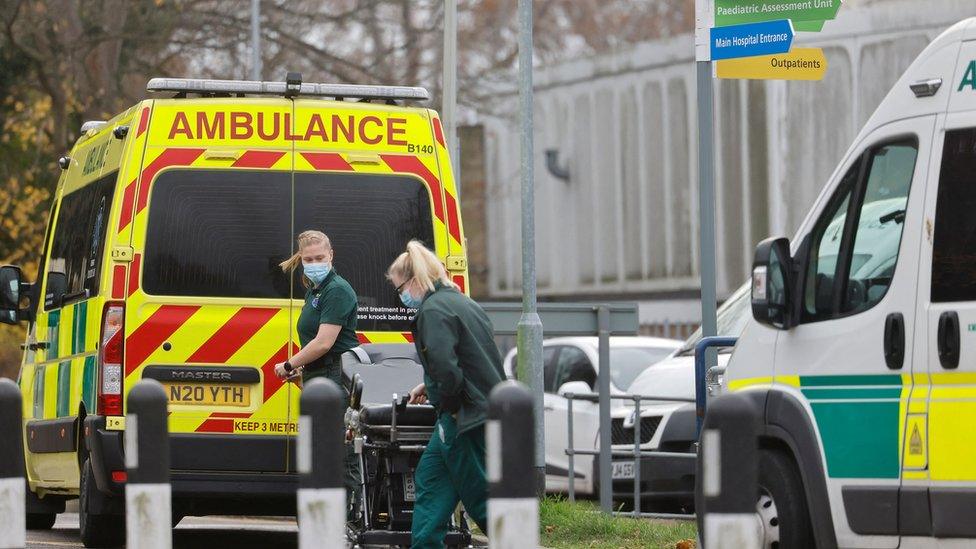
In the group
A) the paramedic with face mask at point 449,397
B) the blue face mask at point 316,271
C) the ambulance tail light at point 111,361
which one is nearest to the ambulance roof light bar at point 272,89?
the blue face mask at point 316,271

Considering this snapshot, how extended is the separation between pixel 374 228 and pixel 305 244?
716mm

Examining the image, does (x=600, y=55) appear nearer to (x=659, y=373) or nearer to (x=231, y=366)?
(x=659, y=373)

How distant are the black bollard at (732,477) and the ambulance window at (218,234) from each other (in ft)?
16.2

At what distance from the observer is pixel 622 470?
14.3 metres

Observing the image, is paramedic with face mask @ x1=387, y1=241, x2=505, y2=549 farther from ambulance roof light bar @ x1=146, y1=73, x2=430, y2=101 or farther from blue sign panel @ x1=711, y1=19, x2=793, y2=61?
blue sign panel @ x1=711, y1=19, x2=793, y2=61

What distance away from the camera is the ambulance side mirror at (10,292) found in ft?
40.0

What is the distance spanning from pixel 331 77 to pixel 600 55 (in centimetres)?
1341

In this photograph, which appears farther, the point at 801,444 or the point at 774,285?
the point at 774,285

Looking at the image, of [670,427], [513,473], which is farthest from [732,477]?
[670,427]

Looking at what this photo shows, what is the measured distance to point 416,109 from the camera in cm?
1070

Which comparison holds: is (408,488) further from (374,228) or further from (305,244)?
(374,228)

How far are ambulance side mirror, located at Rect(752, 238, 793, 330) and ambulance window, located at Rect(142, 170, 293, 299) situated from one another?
3.28 meters

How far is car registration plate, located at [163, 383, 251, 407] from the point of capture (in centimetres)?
1014

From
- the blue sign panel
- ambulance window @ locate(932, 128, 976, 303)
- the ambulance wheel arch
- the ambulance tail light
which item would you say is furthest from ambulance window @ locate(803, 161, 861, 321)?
the ambulance tail light
